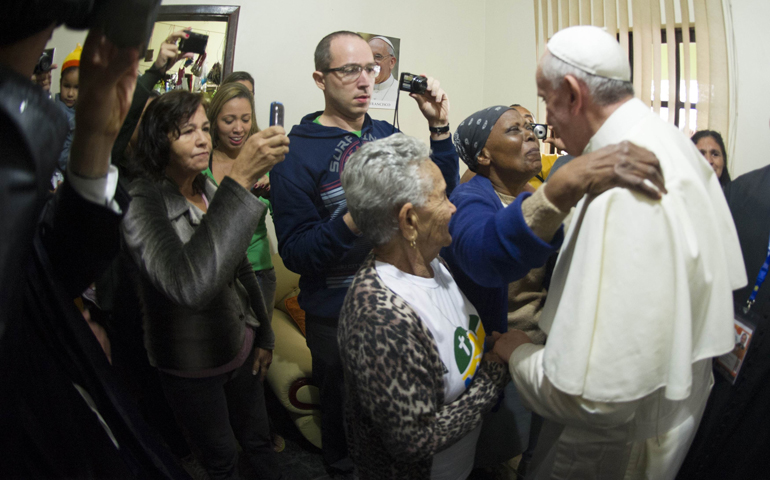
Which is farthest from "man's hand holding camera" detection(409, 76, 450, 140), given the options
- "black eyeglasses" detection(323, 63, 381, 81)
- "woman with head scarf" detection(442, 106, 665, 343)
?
"black eyeglasses" detection(323, 63, 381, 81)

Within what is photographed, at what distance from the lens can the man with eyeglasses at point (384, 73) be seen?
3473mm

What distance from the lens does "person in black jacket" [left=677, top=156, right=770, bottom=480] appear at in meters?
1.32

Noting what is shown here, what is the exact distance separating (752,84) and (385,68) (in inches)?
89.1

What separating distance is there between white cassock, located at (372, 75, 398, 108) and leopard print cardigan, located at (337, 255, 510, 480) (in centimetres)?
240

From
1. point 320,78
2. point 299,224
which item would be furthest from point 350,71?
point 299,224

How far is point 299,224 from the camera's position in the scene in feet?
5.83

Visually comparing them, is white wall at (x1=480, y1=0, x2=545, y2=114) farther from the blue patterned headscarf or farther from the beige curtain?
the blue patterned headscarf

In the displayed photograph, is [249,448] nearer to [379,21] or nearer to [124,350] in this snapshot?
[124,350]

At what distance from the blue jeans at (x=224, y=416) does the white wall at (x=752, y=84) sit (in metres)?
2.61

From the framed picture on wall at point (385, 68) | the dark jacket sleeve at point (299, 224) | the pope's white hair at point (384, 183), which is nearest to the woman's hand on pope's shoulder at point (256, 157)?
the pope's white hair at point (384, 183)

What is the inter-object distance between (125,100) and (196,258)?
60 centimetres

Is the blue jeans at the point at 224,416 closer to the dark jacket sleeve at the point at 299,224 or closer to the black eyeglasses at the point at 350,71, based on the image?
the dark jacket sleeve at the point at 299,224

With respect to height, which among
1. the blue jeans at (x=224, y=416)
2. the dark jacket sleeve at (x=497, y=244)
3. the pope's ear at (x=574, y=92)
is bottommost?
the blue jeans at (x=224, y=416)

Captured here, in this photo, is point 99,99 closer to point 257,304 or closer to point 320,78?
point 257,304
